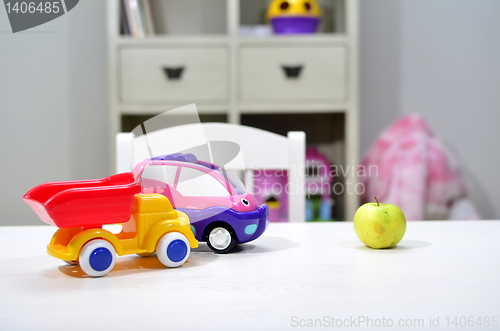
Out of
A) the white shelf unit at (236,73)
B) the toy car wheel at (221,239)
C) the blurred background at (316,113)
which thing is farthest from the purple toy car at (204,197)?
the blurred background at (316,113)

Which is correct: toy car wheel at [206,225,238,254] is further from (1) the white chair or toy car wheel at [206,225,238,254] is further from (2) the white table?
(1) the white chair

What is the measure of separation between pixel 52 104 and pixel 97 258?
184 cm

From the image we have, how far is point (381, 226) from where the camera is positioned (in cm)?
61

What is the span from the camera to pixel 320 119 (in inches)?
82.8

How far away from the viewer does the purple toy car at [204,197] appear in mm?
561

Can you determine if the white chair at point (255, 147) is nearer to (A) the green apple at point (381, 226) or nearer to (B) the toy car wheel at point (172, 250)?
(A) the green apple at point (381, 226)

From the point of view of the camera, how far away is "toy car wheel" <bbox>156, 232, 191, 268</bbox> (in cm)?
51

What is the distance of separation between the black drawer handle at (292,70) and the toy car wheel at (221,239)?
1259mm

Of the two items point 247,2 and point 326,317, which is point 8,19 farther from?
point 326,317

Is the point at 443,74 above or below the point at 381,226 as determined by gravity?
above

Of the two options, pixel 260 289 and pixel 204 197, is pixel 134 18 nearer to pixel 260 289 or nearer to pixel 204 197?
pixel 204 197

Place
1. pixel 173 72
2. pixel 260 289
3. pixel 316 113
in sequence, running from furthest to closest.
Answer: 1. pixel 316 113
2. pixel 173 72
3. pixel 260 289

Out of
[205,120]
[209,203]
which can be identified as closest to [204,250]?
[209,203]

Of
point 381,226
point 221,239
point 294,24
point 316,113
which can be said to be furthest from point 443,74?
point 221,239
